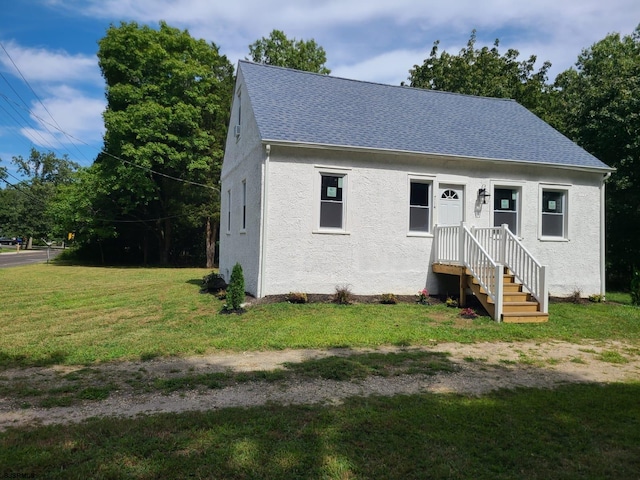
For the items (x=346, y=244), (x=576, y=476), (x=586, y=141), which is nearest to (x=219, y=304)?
(x=346, y=244)

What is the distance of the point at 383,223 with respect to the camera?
11.8 metres

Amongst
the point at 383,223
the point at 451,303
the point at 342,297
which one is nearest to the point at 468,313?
the point at 451,303

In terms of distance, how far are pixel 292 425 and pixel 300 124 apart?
29.9ft

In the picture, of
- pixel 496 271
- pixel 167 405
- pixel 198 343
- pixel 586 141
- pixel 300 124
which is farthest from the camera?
pixel 586 141

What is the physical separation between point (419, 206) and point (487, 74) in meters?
20.1

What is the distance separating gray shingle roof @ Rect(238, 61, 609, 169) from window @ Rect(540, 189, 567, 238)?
99cm

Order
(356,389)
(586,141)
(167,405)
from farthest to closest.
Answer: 1. (586,141)
2. (356,389)
3. (167,405)

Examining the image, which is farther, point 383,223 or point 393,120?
point 393,120

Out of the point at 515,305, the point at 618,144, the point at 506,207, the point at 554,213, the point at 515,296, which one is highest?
the point at 618,144

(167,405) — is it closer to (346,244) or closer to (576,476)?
(576,476)

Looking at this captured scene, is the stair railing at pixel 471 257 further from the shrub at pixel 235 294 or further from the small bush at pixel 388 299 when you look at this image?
the shrub at pixel 235 294

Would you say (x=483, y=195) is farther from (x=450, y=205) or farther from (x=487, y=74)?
(x=487, y=74)

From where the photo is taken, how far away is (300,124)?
11.8m

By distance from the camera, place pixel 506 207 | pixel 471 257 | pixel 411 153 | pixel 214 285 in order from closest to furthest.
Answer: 1. pixel 471 257
2. pixel 411 153
3. pixel 506 207
4. pixel 214 285
